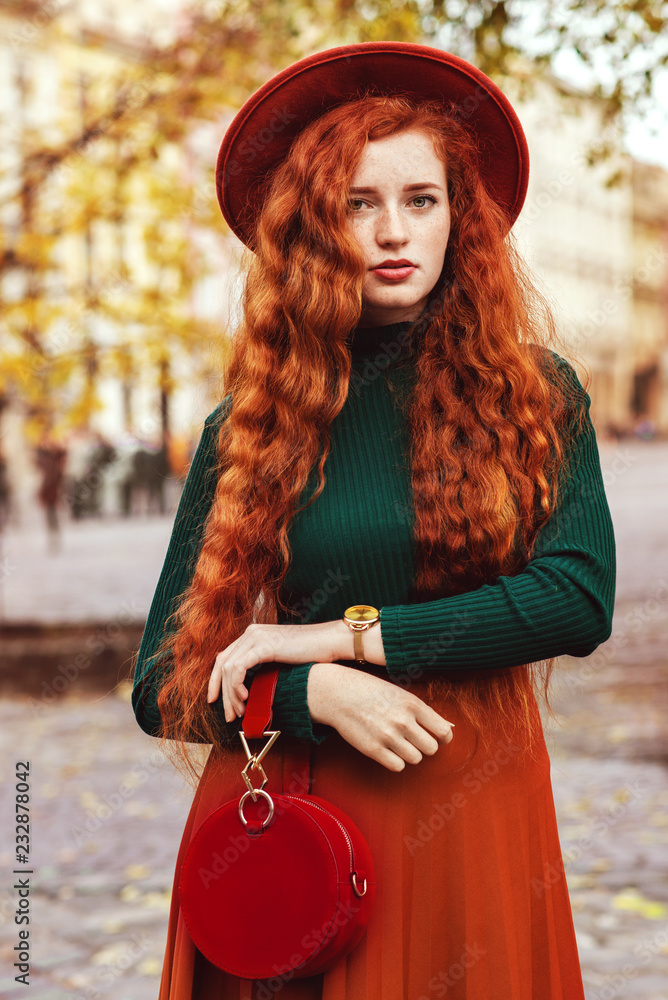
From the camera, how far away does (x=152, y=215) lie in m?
9.16

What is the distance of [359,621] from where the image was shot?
1645 mm

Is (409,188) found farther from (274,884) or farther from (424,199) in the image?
(274,884)

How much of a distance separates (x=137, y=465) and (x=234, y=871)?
21.1m

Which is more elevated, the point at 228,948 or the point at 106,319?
the point at 228,948

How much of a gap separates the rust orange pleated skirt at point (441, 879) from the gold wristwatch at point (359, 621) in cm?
14

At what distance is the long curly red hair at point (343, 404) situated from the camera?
1.72 m

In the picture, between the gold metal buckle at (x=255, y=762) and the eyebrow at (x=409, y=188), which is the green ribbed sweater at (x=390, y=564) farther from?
the eyebrow at (x=409, y=188)

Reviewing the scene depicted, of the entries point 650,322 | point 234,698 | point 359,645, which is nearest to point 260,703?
point 234,698

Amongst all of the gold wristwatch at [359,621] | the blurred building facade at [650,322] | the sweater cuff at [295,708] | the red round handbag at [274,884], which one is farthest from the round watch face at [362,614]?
the blurred building facade at [650,322]

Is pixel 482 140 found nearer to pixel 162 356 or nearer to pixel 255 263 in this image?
pixel 255 263

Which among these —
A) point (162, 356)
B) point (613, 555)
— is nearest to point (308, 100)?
point (613, 555)

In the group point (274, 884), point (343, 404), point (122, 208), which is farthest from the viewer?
point (122, 208)

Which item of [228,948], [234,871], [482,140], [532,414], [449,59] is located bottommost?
[228,948]

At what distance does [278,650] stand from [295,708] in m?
0.10
